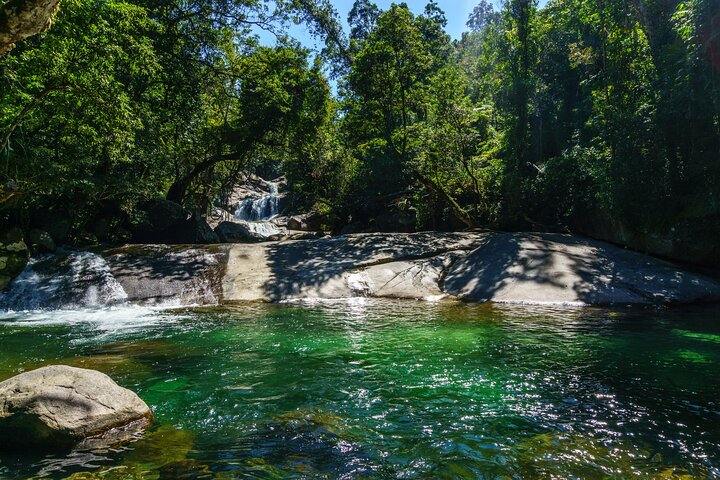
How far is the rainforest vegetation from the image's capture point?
10844 mm

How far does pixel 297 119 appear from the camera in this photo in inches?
828

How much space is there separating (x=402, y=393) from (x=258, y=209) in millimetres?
30635

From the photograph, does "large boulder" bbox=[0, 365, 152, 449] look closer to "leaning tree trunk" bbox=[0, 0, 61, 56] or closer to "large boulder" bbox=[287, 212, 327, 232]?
"leaning tree trunk" bbox=[0, 0, 61, 56]

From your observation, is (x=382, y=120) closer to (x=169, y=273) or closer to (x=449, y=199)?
(x=449, y=199)

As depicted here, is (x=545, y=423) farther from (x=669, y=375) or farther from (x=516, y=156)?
(x=516, y=156)

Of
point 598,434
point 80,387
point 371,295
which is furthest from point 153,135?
point 598,434

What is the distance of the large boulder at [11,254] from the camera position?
37.5 feet

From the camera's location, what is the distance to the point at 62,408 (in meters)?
3.98

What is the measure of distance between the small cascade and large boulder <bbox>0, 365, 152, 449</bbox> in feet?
25.0

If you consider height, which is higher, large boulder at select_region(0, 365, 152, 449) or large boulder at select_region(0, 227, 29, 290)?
large boulder at select_region(0, 227, 29, 290)

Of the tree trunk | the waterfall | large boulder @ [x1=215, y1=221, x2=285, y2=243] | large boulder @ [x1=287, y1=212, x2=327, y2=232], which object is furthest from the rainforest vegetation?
the waterfall

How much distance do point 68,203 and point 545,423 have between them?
17.1 m

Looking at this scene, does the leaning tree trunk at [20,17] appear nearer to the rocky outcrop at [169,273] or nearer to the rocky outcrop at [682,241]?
the rocky outcrop at [169,273]

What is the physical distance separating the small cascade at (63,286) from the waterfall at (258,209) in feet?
69.1
